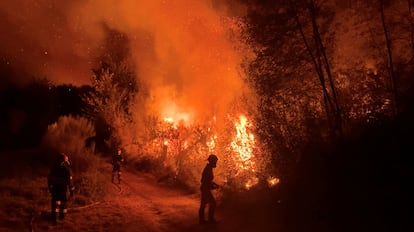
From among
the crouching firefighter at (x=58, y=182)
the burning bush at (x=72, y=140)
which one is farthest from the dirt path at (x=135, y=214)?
the burning bush at (x=72, y=140)

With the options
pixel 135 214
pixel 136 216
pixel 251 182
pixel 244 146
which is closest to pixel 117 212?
pixel 135 214

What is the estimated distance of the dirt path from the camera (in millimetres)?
11156

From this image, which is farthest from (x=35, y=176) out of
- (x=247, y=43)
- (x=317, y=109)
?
(x=317, y=109)

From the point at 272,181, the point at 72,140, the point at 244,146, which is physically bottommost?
the point at 272,181

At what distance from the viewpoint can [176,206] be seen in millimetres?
14102

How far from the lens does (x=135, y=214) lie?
42.0ft

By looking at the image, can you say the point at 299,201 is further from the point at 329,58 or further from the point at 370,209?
the point at 329,58

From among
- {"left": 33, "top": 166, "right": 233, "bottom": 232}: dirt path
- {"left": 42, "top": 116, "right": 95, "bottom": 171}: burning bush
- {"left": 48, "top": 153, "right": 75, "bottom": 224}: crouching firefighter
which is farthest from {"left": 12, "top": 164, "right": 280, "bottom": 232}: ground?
{"left": 42, "top": 116, "right": 95, "bottom": 171}: burning bush

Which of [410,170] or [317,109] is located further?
[317,109]

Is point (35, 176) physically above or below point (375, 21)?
below

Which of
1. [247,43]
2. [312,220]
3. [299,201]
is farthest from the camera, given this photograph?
[247,43]

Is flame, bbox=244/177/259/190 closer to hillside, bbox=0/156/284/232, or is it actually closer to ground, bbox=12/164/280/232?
hillside, bbox=0/156/284/232

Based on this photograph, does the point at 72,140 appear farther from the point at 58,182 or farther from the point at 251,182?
the point at 251,182

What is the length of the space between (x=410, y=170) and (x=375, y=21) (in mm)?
4874
